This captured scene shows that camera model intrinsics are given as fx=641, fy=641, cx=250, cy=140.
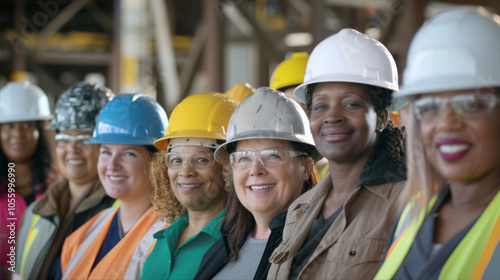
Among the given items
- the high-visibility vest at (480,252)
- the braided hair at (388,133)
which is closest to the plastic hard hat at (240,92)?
the braided hair at (388,133)

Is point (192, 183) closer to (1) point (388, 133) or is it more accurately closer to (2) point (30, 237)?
(1) point (388, 133)

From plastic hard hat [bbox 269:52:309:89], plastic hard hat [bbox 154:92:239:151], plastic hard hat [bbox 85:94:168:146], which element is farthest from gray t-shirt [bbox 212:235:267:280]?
plastic hard hat [bbox 269:52:309:89]

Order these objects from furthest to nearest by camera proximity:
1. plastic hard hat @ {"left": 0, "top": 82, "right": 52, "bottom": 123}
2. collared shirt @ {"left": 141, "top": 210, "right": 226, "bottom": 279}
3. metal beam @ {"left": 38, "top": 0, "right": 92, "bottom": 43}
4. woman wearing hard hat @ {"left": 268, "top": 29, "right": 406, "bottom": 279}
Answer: metal beam @ {"left": 38, "top": 0, "right": 92, "bottom": 43}, plastic hard hat @ {"left": 0, "top": 82, "right": 52, "bottom": 123}, collared shirt @ {"left": 141, "top": 210, "right": 226, "bottom": 279}, woman wearing hard hat @ {"left": 268, "top": 29, "right": 406, "bottom": 279}

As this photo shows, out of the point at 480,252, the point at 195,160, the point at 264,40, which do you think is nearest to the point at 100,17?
the point at 264,40

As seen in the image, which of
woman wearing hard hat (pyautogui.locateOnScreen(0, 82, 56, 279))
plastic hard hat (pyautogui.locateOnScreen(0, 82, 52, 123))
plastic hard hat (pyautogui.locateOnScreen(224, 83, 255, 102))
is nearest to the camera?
plastic hard hat (pyautogui.locateOnScreen(224, 83, 255, 102))

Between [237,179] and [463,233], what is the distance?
1559 mm

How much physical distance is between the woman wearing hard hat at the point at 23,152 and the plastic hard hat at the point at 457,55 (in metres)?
4.77

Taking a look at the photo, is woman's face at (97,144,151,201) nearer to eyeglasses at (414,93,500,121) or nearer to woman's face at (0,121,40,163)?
woman's face at (0,121,40,163)

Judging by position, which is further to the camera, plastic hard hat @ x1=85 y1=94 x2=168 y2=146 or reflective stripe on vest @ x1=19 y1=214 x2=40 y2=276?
reflective stripe on vest @ x1=19 y1=214 x2=40 y2=276

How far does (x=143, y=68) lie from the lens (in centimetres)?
1110

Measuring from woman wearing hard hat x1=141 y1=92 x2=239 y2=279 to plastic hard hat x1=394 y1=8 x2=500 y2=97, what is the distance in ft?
6.71

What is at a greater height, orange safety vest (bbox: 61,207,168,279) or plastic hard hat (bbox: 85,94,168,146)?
plastic hard hat (bbox: 85,94,168,146)

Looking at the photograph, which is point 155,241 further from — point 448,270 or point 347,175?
point 448,270

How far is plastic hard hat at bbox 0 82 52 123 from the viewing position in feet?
20.5
